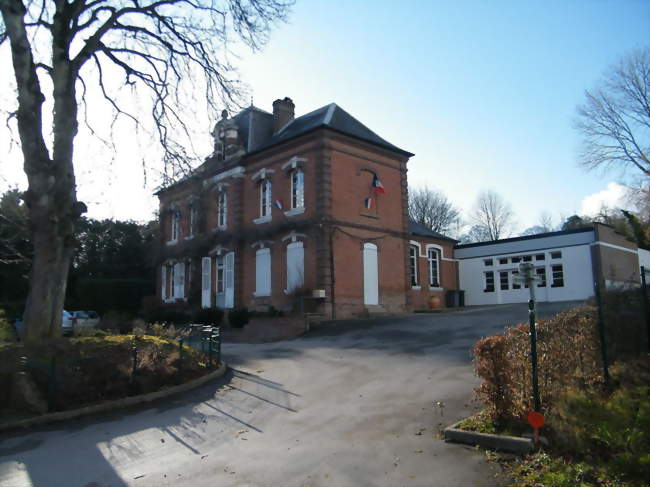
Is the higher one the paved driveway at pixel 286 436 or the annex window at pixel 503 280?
the annex window at pixel 503 280

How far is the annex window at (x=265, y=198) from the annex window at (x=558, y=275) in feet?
51.1

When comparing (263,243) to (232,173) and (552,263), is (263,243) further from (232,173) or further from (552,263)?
(552,263)

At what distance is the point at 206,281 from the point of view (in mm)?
29766

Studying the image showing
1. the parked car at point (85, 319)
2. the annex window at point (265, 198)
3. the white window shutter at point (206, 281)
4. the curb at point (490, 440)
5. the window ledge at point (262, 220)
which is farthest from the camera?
the white window shutter at point (206, 281)

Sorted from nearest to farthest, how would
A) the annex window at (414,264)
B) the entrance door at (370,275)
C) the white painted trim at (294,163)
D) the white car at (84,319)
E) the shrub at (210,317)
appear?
the entrance door at (370,275)
the white painted trim at (294,163)
the shrub at (210,317)
the white car at (84,319)
the annex window at (414,264)

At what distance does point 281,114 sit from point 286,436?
23183 millimetres

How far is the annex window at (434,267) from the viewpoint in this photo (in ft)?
102

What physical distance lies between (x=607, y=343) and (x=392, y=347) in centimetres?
701

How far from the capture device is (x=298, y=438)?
7.40 metres

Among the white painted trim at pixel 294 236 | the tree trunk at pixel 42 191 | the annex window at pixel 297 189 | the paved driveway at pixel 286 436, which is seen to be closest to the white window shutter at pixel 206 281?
the white painted trim at pixel 294 236

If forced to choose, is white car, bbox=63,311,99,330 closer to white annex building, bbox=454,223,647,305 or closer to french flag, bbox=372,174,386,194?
french flag, bbox=372,174,386,194

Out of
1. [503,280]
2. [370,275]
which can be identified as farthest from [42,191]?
[503,280]

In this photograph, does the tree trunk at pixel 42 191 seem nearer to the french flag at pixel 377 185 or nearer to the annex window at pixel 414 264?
the french flag at pixel 377 185

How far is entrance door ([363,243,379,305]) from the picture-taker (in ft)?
78.9
